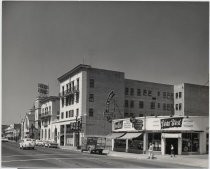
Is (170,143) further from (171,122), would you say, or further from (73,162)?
(73,162)

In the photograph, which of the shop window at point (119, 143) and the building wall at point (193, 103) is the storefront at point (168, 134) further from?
the building wall at point (193, 103)

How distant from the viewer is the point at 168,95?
68250 mm

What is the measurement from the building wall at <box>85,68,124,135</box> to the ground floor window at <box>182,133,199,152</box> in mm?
23929

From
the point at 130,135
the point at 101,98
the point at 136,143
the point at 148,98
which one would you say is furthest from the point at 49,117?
the point at 136,143

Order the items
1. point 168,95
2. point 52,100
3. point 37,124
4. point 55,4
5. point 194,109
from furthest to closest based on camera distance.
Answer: point 37,124 → point 52,100 → point 168,95 → point 194,109 → point 55,4

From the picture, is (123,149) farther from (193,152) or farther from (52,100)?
(52,100)

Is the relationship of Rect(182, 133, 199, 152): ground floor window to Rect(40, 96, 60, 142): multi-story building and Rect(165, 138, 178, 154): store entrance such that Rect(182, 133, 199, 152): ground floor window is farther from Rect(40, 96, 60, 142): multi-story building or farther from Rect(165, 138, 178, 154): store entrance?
Rect(40, 96, 60, 142): multi-story building

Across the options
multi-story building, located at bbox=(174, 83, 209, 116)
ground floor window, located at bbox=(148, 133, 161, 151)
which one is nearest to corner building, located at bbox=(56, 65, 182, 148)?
multi-story building, located at bbox=(174, 83, 209, 116)

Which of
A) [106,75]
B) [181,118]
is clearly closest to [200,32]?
[181,118]

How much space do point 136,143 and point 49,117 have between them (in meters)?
41.8

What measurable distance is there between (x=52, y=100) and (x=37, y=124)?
18.3m

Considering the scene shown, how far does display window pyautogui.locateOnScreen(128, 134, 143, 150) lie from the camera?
1691 inches

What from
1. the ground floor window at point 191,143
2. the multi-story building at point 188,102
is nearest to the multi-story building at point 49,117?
the multi-story building at point 188,102

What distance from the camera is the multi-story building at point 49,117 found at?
78469 millimetres
